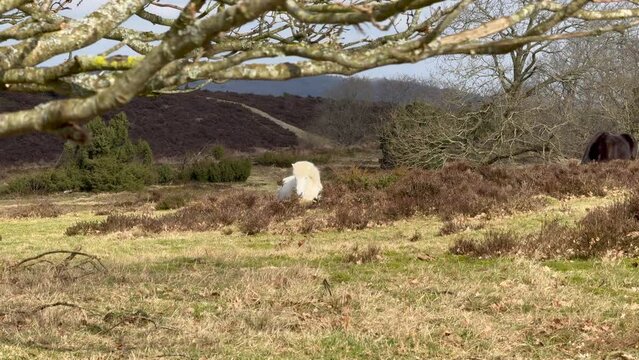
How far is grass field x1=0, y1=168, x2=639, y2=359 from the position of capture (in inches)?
169

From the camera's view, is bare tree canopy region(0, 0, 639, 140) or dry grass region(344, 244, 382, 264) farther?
dry grass region(344, 244, 382, 264)

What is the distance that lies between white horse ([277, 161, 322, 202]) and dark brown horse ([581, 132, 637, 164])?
8.53m

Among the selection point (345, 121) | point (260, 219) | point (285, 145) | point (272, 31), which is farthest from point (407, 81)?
point (272, 31)

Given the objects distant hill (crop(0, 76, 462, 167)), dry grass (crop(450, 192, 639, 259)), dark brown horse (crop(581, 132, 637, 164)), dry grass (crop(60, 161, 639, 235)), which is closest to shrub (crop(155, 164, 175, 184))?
distant hill (crop(0, 76, 462, 167))

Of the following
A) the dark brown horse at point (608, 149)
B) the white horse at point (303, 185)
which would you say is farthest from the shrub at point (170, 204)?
the dark brown horse at point (608, 149)

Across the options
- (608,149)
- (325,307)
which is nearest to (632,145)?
(608,149)

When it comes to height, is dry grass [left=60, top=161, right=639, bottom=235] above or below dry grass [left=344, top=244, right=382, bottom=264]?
below

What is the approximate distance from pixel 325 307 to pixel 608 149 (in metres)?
16.4

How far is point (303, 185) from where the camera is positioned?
15.9 meters

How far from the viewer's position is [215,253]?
8.87 m

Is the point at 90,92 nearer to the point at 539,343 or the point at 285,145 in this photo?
the point at 539,343

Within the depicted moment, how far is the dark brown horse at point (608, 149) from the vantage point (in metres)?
19.1

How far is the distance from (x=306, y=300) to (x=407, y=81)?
64036 mm

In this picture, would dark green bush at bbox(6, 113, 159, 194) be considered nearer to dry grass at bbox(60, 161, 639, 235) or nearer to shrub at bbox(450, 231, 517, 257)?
dry grass at bbox(60, 161, 639, 235)
